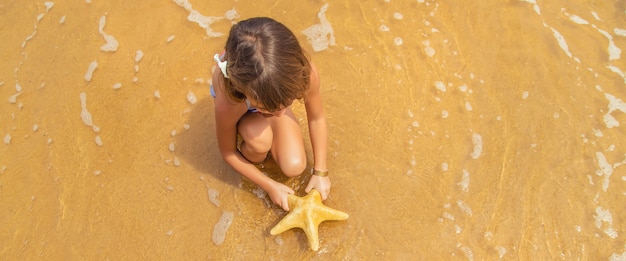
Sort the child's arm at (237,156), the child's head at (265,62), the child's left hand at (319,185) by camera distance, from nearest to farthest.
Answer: the child's head at (265,62), the child's arm at (237,156), the child's left hand at (319,185)

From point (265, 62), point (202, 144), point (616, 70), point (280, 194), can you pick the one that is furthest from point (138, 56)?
point (616, 70)


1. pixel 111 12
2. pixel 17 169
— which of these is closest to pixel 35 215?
pixel 17 169

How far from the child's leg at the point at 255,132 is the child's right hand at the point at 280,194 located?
23cm

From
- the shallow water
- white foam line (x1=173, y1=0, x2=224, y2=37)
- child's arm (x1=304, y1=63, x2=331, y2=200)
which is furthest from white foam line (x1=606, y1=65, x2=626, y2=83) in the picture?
white foam line (x1=173, y1=0, x2=224, y2=37)

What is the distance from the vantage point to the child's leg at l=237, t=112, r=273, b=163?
2.75 meters

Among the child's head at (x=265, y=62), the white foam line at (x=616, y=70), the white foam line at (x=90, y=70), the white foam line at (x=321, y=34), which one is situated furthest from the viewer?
the white foam line at (x=321, y=34)

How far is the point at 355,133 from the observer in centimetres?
322

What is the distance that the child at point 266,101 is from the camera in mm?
1979

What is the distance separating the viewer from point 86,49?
12.3 ft

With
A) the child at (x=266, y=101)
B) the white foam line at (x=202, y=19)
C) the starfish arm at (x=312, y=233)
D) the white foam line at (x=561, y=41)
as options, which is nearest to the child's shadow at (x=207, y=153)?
the child at (x=266, y=101)

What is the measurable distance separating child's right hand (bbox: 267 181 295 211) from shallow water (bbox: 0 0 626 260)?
133mm

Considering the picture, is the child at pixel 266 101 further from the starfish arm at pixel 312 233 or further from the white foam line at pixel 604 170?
the white foam line at pixel 604 170

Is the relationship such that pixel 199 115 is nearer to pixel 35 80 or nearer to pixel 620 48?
pixel 35 80

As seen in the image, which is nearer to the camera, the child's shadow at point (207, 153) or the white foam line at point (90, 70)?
the child's shadow at point (207, 153)
